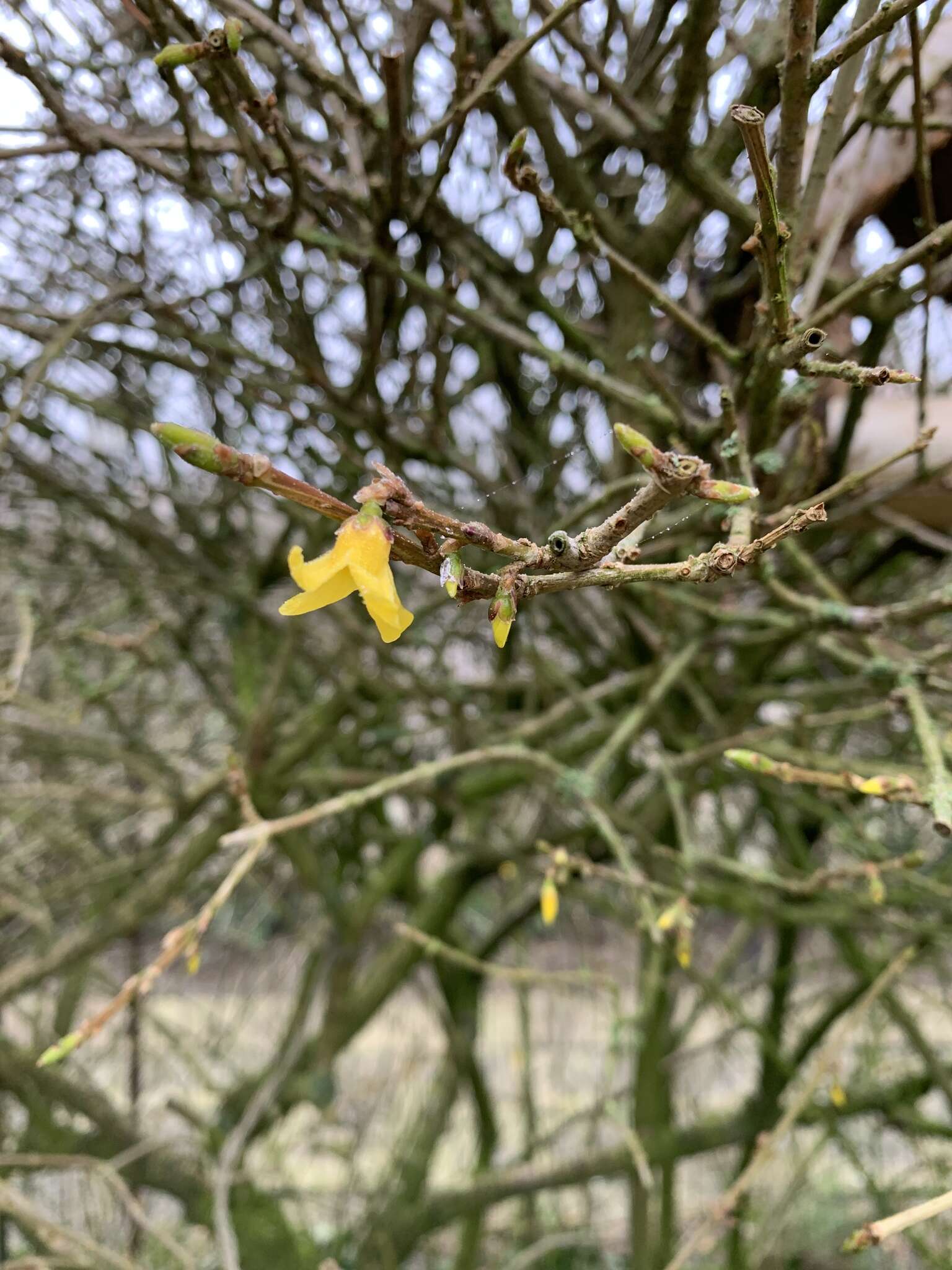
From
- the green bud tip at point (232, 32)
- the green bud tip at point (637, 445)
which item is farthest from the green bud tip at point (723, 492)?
the green bud tip at point (232, 32)

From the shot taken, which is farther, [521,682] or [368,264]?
[521,682]

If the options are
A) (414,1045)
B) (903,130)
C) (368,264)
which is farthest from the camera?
(414,1045)

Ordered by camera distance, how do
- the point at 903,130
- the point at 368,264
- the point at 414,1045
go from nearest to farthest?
the point at 903,130 < the point at 368,264 < the point at 414,1045

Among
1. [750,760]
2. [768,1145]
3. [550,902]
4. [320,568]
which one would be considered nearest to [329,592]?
[320,568]

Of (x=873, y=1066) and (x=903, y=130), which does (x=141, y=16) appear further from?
(x=873, y=1066)

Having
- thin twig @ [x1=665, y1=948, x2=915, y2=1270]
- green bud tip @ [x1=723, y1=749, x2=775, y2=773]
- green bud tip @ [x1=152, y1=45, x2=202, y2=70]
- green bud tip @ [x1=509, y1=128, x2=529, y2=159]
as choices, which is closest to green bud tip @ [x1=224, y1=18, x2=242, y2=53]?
green bud tip @ [x1=152, y1=45, x2=202, y2=70]

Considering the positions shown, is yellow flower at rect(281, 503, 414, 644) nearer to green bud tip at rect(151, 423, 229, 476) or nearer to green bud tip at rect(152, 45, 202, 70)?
green bud tip at rect(151, 423, 229, 476)

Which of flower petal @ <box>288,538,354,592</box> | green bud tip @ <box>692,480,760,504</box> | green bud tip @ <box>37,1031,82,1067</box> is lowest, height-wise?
green bud tip @ <box>37,1031,82,1067</box>

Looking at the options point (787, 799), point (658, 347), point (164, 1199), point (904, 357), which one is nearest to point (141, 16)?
point (658, 347)
